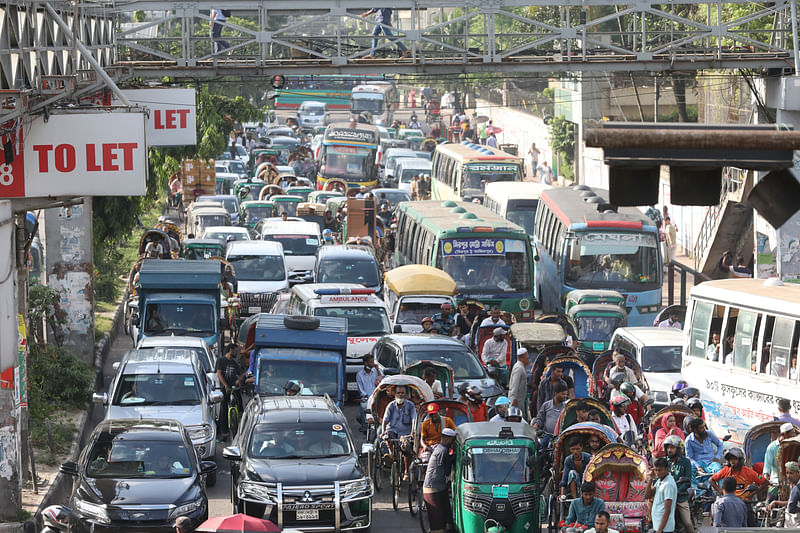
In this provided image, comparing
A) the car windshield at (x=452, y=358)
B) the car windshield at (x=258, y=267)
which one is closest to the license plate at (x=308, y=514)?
the car windshield at (x=452, y=358)

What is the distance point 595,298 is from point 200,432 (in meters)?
10.8

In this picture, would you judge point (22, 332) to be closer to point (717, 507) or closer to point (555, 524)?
point (555, 524)

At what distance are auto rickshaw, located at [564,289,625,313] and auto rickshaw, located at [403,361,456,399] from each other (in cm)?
755

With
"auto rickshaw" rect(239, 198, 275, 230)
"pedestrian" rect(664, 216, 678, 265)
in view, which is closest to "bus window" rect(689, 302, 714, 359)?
"pedestrian" rect(664, 216, 678, 265)

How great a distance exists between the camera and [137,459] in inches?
645

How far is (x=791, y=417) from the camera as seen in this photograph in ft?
59.2

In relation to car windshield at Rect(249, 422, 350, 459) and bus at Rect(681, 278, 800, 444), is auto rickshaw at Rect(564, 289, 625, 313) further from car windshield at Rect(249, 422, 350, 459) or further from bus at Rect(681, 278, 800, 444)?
car windshield at Rect(249, 422, 350, 459)

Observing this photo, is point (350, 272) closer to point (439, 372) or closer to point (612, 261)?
point (612, 261)

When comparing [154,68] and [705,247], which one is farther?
[705,247]

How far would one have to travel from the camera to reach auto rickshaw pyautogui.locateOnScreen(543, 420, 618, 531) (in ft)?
52.9

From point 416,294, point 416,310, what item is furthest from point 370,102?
point 416,310

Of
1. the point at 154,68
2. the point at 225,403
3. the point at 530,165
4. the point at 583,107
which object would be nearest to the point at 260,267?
the point at 154,68

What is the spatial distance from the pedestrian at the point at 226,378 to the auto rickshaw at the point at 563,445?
6.81 metres

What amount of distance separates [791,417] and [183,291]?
11.7 m
